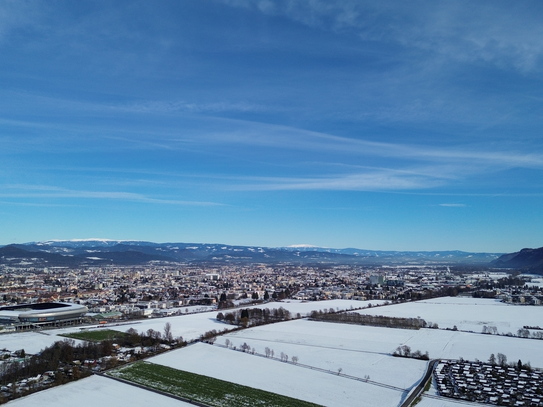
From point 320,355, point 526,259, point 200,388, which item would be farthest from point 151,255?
point 200,388

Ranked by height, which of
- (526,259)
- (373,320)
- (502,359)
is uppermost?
(526,259)

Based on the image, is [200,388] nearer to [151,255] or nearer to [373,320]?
[373,320]

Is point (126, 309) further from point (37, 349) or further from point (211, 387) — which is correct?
point (211, 387)

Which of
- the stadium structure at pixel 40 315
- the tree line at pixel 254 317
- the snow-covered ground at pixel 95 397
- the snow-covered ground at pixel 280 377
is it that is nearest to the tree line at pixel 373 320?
the tree line at pixel 254 317

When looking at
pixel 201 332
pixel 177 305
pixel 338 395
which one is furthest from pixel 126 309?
pixel 338 395

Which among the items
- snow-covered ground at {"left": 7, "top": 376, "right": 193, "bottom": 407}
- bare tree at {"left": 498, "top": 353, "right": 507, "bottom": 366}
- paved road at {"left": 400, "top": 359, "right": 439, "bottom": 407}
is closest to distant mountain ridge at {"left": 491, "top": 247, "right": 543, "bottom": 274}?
bare tree at {"left": 498, "top": 353, "right": 507, "bottom": 366}

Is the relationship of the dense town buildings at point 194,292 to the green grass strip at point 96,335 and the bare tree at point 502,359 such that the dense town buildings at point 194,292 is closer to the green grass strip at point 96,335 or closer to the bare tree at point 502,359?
the green grass strip at point 96,335

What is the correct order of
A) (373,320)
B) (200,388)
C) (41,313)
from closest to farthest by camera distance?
(200,388) → (373,320) → (41,313)
